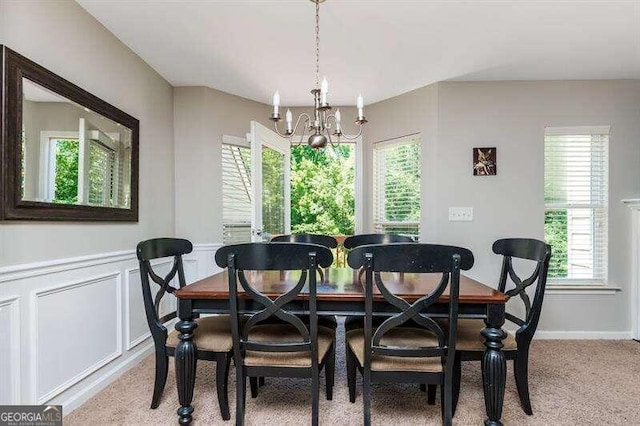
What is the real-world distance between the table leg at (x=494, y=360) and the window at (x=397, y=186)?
6.60 feet

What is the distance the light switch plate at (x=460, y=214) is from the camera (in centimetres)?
333

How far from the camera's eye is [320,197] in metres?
8.08

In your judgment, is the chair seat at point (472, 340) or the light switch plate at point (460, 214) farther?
the light switch plate at point (460, 214)

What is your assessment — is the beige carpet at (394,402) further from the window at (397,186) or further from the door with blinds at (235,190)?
the window at (397,186)

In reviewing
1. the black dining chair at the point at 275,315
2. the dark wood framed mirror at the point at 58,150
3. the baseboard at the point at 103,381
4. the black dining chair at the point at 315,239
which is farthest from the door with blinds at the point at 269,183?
the black dining chair at the point at 275,315

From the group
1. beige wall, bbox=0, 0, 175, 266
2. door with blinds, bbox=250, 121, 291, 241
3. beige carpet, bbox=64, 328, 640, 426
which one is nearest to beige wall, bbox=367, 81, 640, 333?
beige carpet, bbox=64, 328, 640, 426

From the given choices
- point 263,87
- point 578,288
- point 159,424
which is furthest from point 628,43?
point 159,424

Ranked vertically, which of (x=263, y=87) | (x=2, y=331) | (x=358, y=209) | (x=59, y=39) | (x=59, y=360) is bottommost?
(x=59, y=360)

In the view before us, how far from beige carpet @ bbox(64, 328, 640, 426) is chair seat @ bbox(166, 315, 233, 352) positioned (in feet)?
1.33

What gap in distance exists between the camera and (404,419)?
1.90 m

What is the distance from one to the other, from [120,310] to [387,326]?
196cm

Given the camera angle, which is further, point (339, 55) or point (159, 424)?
point (339, 55)

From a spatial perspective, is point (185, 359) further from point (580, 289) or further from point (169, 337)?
point (580, 289)

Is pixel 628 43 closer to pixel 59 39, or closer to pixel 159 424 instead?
pixel 59 39
